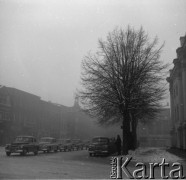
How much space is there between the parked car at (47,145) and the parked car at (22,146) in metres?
4.06

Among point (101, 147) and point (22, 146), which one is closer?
point (22, 146)

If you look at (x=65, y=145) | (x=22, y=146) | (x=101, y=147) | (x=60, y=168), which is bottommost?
(x=60, y=168)

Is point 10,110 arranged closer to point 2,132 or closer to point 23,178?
point 2,132

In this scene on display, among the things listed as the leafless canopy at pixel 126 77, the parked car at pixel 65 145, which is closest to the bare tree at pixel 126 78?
the leafless canopy at pixel 126 77

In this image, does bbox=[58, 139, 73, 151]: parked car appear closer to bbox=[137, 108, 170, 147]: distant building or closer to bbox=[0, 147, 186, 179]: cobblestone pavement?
bbox=[0, 147, 186, 179]: cobblestone pavement

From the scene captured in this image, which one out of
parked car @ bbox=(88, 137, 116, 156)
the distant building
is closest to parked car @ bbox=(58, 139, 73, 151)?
parked car @ bbox=(88, 137, 116, 156)

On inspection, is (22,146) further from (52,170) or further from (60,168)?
(52,170)

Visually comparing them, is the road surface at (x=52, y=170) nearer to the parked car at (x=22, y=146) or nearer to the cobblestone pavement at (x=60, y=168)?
the cobblestone pavement at (x=60, y=168)

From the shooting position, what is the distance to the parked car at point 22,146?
28.1 metres

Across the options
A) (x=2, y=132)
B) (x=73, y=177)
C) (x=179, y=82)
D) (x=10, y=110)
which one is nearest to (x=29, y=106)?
(x=10, y=110)

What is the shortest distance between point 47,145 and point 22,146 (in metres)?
7.44

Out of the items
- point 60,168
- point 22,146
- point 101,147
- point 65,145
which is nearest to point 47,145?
point 65,145

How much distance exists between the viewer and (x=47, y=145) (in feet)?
118

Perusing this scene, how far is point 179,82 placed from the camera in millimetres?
42219
